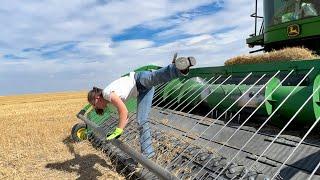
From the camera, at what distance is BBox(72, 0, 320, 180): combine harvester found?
12.0 feet

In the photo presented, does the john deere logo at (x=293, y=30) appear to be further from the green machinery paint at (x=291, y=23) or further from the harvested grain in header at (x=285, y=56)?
the harvested grain in header at (x=285, y=56)

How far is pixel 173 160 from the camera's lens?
4.51 metres

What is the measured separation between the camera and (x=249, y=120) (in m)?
5.20

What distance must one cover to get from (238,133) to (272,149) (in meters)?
0.69

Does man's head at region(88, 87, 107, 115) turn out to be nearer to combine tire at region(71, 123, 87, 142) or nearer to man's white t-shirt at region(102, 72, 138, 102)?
man's white t-shirt at region(102, 72, 138, 102)

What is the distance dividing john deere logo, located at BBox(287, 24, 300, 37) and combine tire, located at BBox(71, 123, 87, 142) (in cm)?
369

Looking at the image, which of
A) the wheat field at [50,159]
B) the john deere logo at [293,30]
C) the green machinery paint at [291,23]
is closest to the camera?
the wheat field at [50,159]

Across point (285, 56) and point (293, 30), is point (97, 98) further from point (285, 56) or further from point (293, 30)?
point (293, 30)

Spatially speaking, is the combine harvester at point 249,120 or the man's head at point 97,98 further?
the man's head at point 97,98

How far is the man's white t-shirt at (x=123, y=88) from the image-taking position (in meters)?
4.61

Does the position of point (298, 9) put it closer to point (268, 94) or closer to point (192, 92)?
point (192, 92)

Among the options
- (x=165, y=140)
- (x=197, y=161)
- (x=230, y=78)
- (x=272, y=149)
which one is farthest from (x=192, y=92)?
(x=272, y=149)

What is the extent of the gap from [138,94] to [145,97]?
85mm

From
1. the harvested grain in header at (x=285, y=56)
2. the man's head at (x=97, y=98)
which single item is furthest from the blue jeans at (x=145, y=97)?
the harvested grain in header at (x=285, y=56)
